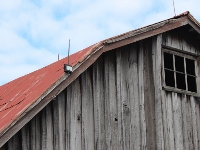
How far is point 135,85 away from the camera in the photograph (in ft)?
30.6

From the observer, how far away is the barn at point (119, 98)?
7.43m

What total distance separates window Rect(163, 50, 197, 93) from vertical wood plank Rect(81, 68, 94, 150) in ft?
7.37

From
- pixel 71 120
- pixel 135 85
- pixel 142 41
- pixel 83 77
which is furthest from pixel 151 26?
pixel 71 120

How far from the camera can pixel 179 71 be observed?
1036 cm

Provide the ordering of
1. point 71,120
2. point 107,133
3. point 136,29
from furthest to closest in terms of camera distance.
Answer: point 136,29 → point 107,133 → point 71,120

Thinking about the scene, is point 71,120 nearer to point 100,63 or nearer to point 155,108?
point 100,63

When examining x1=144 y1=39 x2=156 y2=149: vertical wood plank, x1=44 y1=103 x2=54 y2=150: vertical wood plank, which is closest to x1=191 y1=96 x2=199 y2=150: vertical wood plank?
x1=144 y1=39 x2=156 y2=149: vertical wood plank

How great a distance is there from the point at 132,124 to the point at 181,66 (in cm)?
220

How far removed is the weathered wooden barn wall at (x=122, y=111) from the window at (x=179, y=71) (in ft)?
0.74

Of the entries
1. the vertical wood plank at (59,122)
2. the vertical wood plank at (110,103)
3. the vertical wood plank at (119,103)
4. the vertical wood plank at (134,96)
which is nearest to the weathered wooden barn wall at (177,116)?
the vertical wood plank at (134,96)

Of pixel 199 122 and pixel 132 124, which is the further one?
pixel 199 122

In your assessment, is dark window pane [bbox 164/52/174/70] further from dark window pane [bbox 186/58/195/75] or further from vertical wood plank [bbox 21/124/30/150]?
vertical wood plank [bbox 21/124/30/150]

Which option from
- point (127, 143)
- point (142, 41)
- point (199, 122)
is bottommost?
point (127, 143)

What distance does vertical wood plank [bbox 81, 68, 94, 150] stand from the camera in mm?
8133
